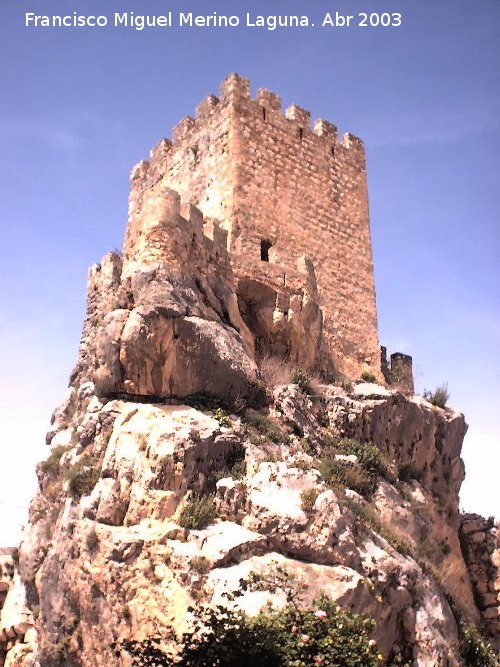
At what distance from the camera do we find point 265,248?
54.9ft

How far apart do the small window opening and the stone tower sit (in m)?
0.03

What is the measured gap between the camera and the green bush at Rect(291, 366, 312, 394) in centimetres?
1450

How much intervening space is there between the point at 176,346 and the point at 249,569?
4.37m

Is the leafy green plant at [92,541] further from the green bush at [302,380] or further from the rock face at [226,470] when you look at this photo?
the green bush at [302,380]

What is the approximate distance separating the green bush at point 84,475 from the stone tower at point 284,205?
523 cm

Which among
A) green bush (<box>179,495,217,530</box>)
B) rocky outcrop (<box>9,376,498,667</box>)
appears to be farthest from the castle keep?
green bush (<box>179,495,217,530</box>)

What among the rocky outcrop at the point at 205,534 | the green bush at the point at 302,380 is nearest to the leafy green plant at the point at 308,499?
the rocky outcrop at the point at 205,534

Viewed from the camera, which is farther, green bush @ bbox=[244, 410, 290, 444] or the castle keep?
the castle keep

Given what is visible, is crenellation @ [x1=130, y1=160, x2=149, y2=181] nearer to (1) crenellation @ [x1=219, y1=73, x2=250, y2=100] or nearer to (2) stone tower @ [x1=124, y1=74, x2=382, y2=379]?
(2) stone tower @ [x1=124, y1=74, x2=382, y2=379]

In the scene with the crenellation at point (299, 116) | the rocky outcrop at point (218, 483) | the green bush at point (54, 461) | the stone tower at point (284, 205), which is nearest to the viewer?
the rocky outcrop at point (218, 483)

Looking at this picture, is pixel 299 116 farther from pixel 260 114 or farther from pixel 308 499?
pixel 308 499

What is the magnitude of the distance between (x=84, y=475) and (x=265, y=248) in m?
7.46

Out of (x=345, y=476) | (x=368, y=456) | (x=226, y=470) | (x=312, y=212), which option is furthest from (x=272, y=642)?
(x=312, y=212)

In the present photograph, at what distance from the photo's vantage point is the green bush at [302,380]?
1450 centimetres
